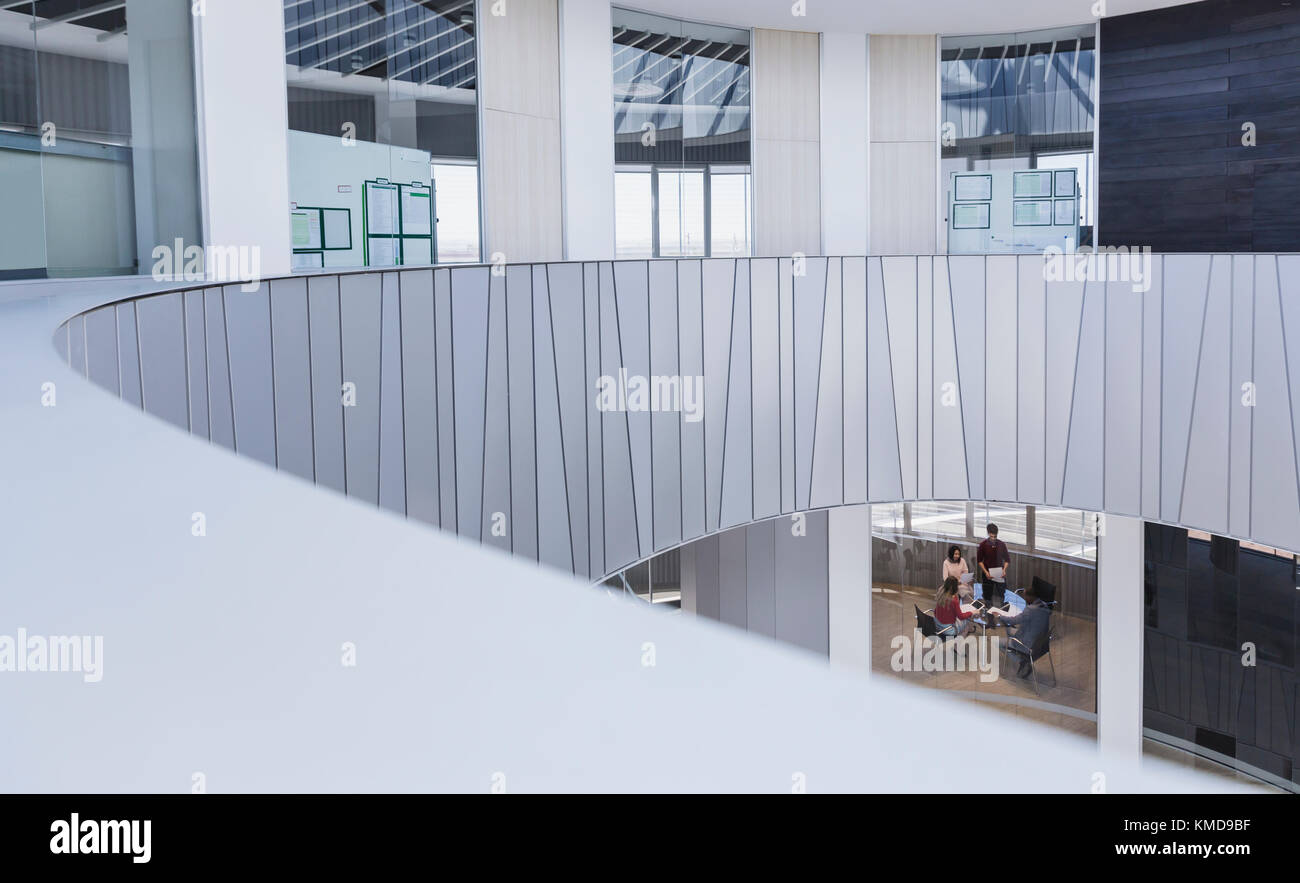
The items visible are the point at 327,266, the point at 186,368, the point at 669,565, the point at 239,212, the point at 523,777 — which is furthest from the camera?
the point at 669,565

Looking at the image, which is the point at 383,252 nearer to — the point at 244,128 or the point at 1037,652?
the point at 244,128

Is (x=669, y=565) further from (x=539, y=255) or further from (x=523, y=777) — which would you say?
(x=523, y=777)

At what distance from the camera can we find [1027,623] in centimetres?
1319

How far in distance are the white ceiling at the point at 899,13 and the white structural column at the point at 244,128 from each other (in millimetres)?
5507

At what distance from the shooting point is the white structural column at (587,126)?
11070 mm

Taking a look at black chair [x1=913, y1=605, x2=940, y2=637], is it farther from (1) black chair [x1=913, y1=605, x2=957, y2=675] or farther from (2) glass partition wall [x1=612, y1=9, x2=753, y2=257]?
(2) glass partition wall [x1=612, y1=9, x2=753, y2=257]

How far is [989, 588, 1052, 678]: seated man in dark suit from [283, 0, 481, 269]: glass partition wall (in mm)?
7720

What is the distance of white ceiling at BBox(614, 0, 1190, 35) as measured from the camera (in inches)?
476

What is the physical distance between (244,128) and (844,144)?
8895 mm

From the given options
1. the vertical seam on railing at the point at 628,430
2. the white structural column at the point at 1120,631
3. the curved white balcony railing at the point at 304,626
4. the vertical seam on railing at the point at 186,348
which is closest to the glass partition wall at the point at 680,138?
the vertical seam on railing at the point at 628,430

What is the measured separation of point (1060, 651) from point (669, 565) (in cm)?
478

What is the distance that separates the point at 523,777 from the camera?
2.33 ft

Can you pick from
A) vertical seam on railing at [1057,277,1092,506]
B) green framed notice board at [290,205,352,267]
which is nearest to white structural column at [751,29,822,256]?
vertical seam on railing at [1057,277,1092,506]

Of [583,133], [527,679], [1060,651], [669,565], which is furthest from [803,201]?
[527,679]
